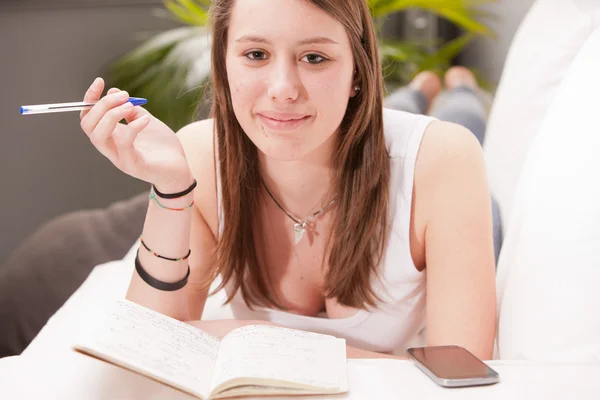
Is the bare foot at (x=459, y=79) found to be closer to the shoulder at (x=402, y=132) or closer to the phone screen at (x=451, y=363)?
the shoulder at (x=402, y=132)

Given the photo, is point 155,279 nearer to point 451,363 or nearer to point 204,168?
point 204,168

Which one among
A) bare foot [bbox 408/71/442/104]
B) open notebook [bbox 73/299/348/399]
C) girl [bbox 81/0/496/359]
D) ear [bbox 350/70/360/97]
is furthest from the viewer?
bare foot [bbox 408/71/442/104]

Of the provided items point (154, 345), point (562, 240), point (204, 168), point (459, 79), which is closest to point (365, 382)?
point (154, 345)

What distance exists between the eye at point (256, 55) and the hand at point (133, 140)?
173 millimetres

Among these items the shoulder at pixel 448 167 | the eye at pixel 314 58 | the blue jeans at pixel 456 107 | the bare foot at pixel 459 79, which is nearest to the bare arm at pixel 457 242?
the shoulder at pixel 448 167

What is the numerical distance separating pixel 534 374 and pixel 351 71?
0.52 metres

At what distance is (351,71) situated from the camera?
1.02 metres

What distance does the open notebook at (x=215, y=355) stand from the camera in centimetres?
70

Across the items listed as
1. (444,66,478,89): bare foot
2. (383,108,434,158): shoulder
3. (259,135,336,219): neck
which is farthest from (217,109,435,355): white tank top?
(444,66,478,89): bare foot

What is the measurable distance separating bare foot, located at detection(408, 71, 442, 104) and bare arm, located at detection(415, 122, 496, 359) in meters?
1.19

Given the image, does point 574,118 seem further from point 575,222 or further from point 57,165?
point 57,165

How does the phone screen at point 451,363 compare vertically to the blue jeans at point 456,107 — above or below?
below

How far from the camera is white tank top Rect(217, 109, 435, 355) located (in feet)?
3.67

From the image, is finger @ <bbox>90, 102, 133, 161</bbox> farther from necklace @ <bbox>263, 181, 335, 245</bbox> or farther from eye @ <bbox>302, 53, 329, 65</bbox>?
necklace @ <bbox>263, 181, 335, 245</bbox>
